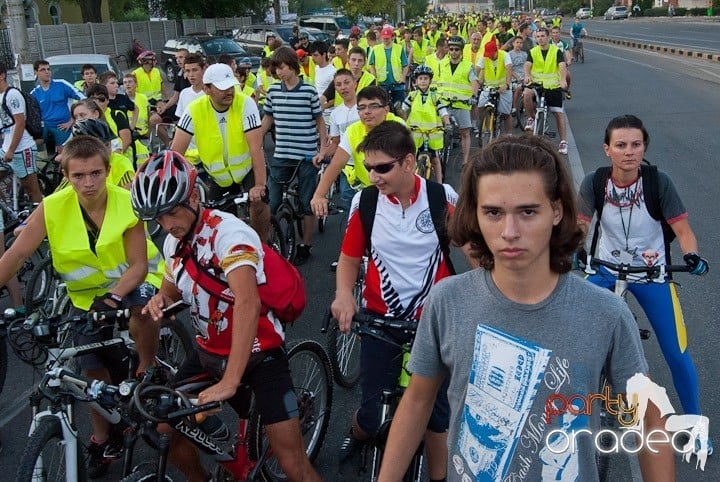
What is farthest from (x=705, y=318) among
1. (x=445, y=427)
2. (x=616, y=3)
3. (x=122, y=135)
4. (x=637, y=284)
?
(x=616, y=3)

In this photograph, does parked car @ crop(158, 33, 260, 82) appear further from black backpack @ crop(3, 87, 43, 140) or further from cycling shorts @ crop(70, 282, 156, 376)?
cycling shorts @ crop(70, 282, 156, 376)

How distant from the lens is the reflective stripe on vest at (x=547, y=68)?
1366cm

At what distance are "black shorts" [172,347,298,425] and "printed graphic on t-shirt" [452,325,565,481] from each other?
158 cm

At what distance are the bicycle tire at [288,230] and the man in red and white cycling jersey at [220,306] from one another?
443cm

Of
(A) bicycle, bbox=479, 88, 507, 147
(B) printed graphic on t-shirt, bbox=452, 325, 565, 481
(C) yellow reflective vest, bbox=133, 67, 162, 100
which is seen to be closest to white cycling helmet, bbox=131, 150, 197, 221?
(B) printed graphic on t-shirt, bbox=452, 325, 565, 481

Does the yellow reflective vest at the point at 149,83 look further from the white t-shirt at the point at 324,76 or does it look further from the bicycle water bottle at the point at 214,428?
the bicycle water bottle at the point at 214,428

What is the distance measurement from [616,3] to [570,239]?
128 metres

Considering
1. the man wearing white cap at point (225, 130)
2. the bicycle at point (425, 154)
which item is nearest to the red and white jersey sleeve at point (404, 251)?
the man wearing white cap at point (225, 130)

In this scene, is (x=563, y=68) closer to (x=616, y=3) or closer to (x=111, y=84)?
(x=111, y=84)

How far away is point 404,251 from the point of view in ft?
12.9

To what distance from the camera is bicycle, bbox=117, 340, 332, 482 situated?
333cm

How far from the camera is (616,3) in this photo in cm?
11994

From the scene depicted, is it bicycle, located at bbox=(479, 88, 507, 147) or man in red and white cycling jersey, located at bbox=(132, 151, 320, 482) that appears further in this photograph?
bicycle, located at bbox=(479, 88, 507, 147)

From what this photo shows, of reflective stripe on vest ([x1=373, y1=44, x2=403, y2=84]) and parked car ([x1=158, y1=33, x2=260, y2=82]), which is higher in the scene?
reflective stripe on vest ([x1=373, y1=44, x2=403, y2=84])
